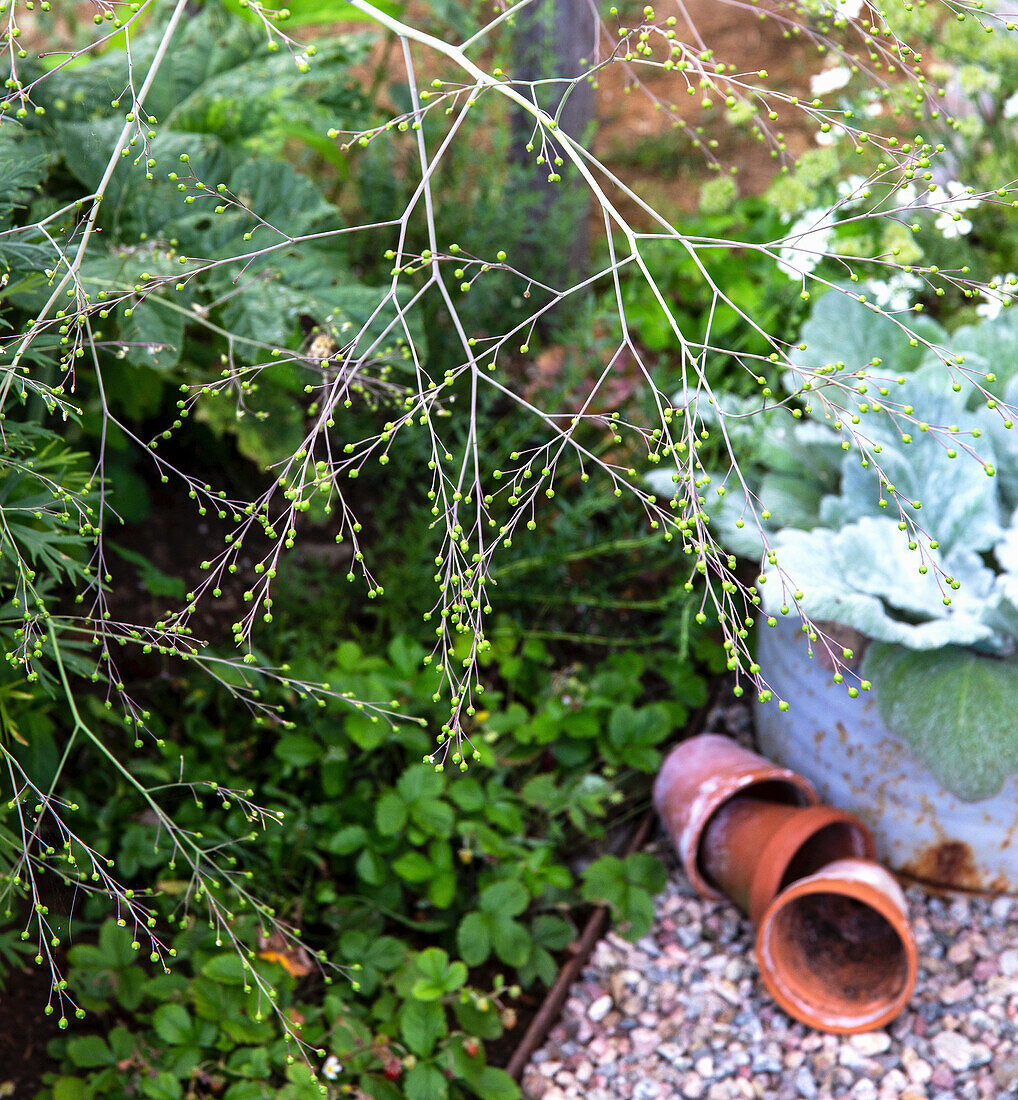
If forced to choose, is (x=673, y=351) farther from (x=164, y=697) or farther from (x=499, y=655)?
(x=164, y=697)

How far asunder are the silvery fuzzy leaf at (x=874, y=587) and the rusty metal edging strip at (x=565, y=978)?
0.56 meters

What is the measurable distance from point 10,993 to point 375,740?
0.71m

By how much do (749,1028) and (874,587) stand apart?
2.67ft

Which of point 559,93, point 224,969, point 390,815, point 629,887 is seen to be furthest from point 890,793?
point 559,93

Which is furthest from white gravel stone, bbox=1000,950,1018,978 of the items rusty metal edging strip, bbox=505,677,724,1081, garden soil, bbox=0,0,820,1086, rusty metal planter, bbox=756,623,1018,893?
garden soil, bbox=0,0,820,1086

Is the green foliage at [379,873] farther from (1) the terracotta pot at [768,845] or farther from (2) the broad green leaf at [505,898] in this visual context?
(1) the terracotta pot at [768,845]

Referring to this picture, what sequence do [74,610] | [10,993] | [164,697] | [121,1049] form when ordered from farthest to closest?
[164,697]
[74,610]
[10,993]
[121,1049]

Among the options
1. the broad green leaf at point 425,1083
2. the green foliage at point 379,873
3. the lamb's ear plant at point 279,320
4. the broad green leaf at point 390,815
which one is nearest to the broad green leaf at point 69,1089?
the green foliage at point 379,873

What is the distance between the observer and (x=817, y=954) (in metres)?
1.89

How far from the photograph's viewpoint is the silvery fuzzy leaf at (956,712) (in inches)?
68.3

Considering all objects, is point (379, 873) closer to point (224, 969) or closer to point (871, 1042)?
point (224, 969)

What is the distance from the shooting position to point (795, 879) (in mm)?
2033

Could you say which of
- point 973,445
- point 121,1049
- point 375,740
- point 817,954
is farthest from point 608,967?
point 973,445

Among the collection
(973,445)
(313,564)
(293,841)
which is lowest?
(293,841)
